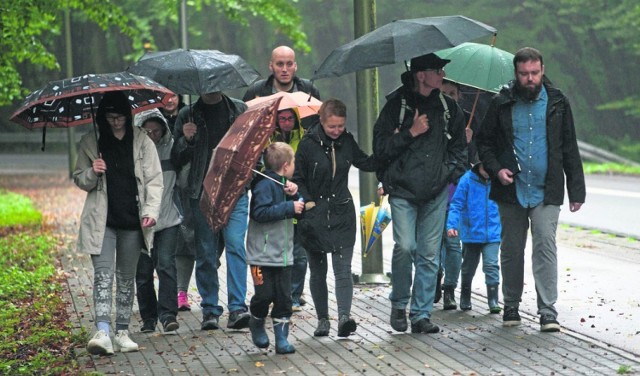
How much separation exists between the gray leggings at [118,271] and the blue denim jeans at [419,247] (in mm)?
1775

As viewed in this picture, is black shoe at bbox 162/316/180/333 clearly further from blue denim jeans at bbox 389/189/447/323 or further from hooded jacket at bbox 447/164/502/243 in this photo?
hooded jacket at bbox 447/164/502/243

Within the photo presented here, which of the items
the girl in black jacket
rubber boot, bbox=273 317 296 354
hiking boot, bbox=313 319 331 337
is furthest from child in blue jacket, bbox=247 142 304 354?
hiking boot, bbox=313 319 331 337

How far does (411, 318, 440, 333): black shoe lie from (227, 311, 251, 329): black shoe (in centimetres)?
114

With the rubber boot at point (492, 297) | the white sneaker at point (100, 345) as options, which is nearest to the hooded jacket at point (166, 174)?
the white sneaker at point (100, 345)

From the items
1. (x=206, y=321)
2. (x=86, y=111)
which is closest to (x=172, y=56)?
(x=86, y=111)

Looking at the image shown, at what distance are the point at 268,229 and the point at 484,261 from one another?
88.5 inches

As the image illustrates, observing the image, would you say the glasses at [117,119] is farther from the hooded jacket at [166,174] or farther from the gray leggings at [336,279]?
the gray leggings at [336,279]

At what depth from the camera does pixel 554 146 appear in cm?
893

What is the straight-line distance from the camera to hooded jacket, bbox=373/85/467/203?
8875 millimetres

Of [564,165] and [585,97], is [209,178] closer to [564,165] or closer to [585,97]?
[564,165]

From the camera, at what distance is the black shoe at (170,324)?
9234 millimetres

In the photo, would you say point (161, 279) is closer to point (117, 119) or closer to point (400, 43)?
point (117, 119)

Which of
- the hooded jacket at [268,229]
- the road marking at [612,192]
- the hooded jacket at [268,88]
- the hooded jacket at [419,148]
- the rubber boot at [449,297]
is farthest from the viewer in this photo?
the road marking at [612,192]

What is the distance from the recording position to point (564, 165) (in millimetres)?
8992
